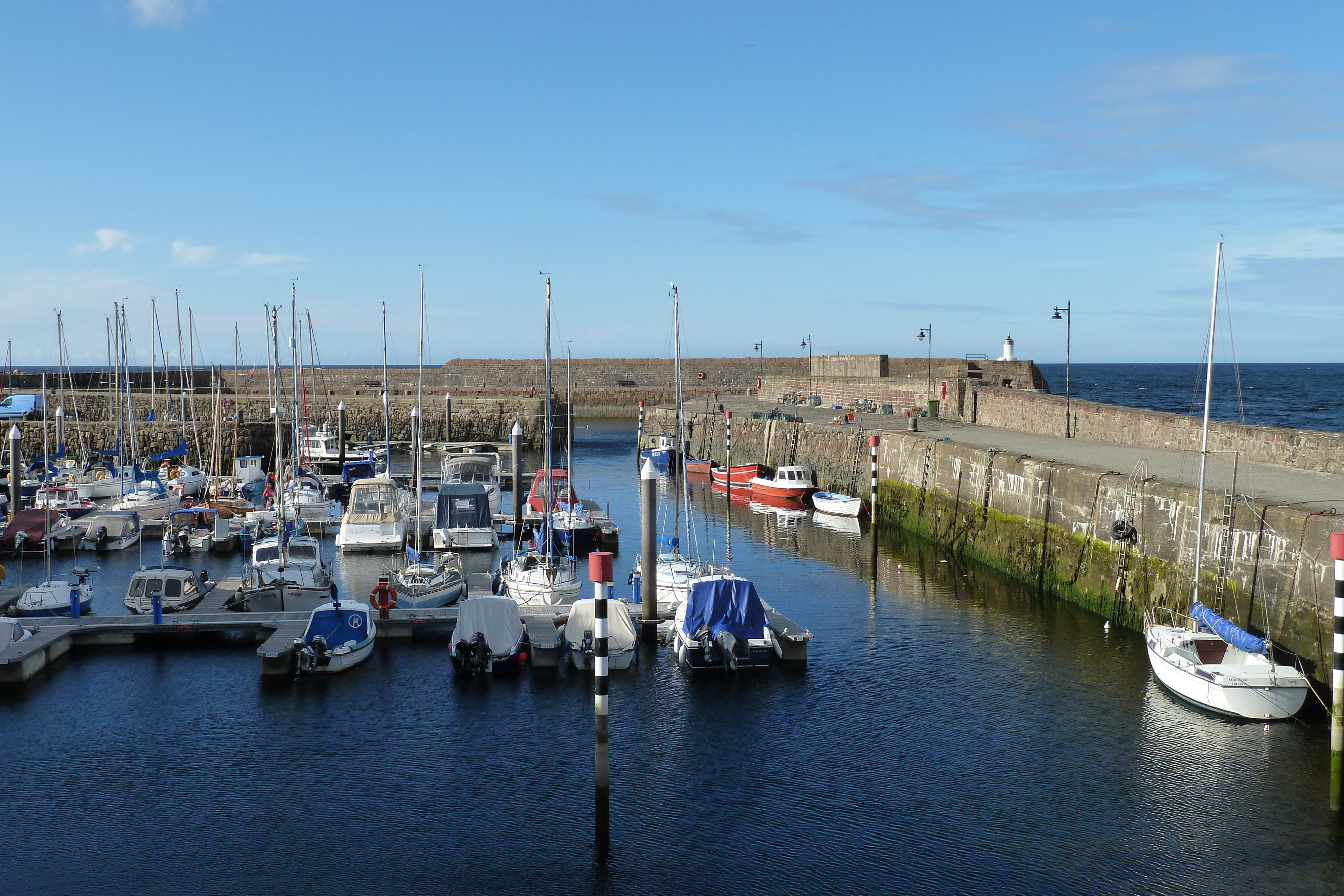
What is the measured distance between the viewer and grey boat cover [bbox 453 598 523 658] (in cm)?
2125

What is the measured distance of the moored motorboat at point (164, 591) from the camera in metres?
25.2

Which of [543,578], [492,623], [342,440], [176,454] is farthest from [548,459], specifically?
[342,440]

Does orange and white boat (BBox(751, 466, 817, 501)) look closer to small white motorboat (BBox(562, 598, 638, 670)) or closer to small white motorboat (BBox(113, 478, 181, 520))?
small white motorboat (BBox(113, 478, 181, 520))

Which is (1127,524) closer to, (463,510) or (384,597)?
(384,597)

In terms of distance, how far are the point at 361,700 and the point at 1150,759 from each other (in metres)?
13.4

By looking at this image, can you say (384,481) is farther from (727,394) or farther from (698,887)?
(727,394)

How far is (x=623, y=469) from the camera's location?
62188 millimetres

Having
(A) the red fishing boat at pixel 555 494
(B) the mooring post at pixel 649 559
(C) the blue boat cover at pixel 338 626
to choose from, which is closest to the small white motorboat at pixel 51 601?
(C) the blue boat cover at pixel 338 626

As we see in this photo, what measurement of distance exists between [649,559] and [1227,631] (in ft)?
36.5

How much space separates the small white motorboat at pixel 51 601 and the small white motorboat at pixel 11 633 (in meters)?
2.17

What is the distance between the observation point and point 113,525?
1467 inches

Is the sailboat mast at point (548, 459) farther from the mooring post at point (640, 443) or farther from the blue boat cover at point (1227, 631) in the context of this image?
the mooring post at point (640, 443)

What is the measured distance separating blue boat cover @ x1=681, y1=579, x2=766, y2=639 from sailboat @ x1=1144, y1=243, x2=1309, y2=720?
24.8 ft

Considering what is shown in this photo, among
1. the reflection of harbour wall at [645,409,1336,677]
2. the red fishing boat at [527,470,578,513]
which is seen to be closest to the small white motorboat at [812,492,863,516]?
the reflection of harbour wall at [645,409,1336,677]
